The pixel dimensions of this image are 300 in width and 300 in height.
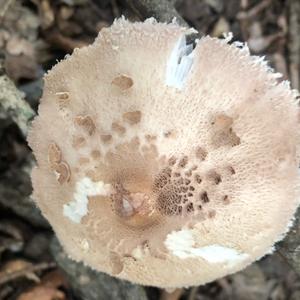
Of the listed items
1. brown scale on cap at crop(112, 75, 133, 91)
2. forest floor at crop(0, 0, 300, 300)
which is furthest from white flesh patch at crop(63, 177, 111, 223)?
forest floor at crop(0, 0, 300, 300)

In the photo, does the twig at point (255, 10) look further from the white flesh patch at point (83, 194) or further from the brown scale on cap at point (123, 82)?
the white flesh patch at point (83, 194)

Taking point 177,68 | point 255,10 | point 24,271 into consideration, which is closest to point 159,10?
point 177,68

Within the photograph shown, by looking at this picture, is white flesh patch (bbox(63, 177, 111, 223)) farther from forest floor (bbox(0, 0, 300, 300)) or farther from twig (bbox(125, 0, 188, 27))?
twig (bbox(125, 0, 188, 27))

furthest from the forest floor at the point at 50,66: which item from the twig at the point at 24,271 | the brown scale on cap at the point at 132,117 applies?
the brown scale on cap at the point at 132,117

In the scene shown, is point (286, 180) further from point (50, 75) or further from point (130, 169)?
point (50, 75)

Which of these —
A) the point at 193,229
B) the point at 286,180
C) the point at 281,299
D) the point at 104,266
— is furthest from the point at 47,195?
the point at 281,299
